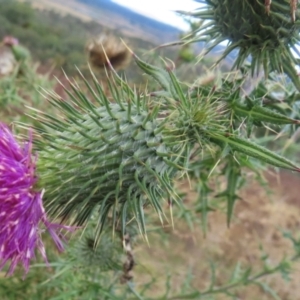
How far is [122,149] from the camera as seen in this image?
203 cm

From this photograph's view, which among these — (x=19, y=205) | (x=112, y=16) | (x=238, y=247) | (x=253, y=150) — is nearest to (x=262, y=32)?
(x=253, y=150)

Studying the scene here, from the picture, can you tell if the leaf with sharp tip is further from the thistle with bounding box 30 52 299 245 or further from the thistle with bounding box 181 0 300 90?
the thistle with bounding box 181 0 300 90

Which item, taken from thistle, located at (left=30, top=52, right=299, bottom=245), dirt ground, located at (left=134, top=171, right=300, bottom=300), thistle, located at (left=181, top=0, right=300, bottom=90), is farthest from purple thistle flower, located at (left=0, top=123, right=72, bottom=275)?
dirt ground, located at (left=134, top=171, right=300, bottom=300)

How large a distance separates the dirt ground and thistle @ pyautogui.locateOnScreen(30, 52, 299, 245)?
5.17m

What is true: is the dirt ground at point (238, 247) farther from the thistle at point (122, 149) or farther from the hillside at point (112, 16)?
the thistle at point (122, 149)

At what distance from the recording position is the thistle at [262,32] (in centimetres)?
232

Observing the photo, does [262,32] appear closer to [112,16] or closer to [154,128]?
[154,128]

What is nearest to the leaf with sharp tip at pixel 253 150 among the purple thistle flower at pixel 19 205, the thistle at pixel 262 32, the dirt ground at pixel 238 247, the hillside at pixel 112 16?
the thistle at pixel 262 32

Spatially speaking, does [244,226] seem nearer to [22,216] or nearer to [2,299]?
[2,299]

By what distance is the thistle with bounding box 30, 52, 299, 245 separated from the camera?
77.7 inches

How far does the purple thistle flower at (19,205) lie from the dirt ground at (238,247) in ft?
17.4

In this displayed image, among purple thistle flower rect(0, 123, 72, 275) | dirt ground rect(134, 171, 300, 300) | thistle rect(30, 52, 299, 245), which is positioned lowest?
dirt ground rect(134, 171, 300, 300)

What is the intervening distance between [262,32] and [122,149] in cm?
80

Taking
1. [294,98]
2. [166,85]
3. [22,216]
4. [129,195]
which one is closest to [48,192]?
[22,216]
